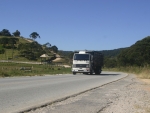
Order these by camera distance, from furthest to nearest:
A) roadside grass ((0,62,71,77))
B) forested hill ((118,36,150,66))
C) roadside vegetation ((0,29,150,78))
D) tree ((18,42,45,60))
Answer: tree ((18,42,45,60))
forested hill ((118,36,150,66))
roadside vegetation ((0,29,150,78))
roadside grass ((0,62,71,77))

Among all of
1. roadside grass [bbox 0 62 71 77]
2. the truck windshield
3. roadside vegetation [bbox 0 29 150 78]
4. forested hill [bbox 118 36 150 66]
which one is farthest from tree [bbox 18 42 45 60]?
the truck windshield

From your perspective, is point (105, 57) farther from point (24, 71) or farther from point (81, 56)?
point (24, 71)

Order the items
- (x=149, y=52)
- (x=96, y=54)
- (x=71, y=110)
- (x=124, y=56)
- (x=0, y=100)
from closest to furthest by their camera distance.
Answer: (x=71, y=110) < (x=0, y=100) < (x=96, y=54) < (x=149, y=52) < (x=124, y=56)

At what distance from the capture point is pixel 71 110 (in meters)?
8.62

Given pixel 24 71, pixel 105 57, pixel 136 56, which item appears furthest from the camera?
pixel 105 57

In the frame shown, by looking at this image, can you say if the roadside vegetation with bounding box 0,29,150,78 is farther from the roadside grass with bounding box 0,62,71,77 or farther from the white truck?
the white truck

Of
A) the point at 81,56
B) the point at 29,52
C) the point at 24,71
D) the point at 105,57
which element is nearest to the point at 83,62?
the point at 81,56

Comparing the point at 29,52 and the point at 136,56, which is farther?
the point at 29,52

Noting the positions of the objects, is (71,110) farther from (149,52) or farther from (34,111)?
(149,52)

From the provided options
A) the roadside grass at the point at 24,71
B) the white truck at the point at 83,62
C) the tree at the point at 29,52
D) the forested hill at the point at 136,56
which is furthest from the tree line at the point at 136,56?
the white truck at the point at 83,62

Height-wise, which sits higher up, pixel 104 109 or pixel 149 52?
pixel 149 52

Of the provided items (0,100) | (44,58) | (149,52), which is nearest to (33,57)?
(44,58)

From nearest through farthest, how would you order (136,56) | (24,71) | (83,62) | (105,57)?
(24,71) < (83,62) < (136,56) < (105,57)

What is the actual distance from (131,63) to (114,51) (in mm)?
101480
